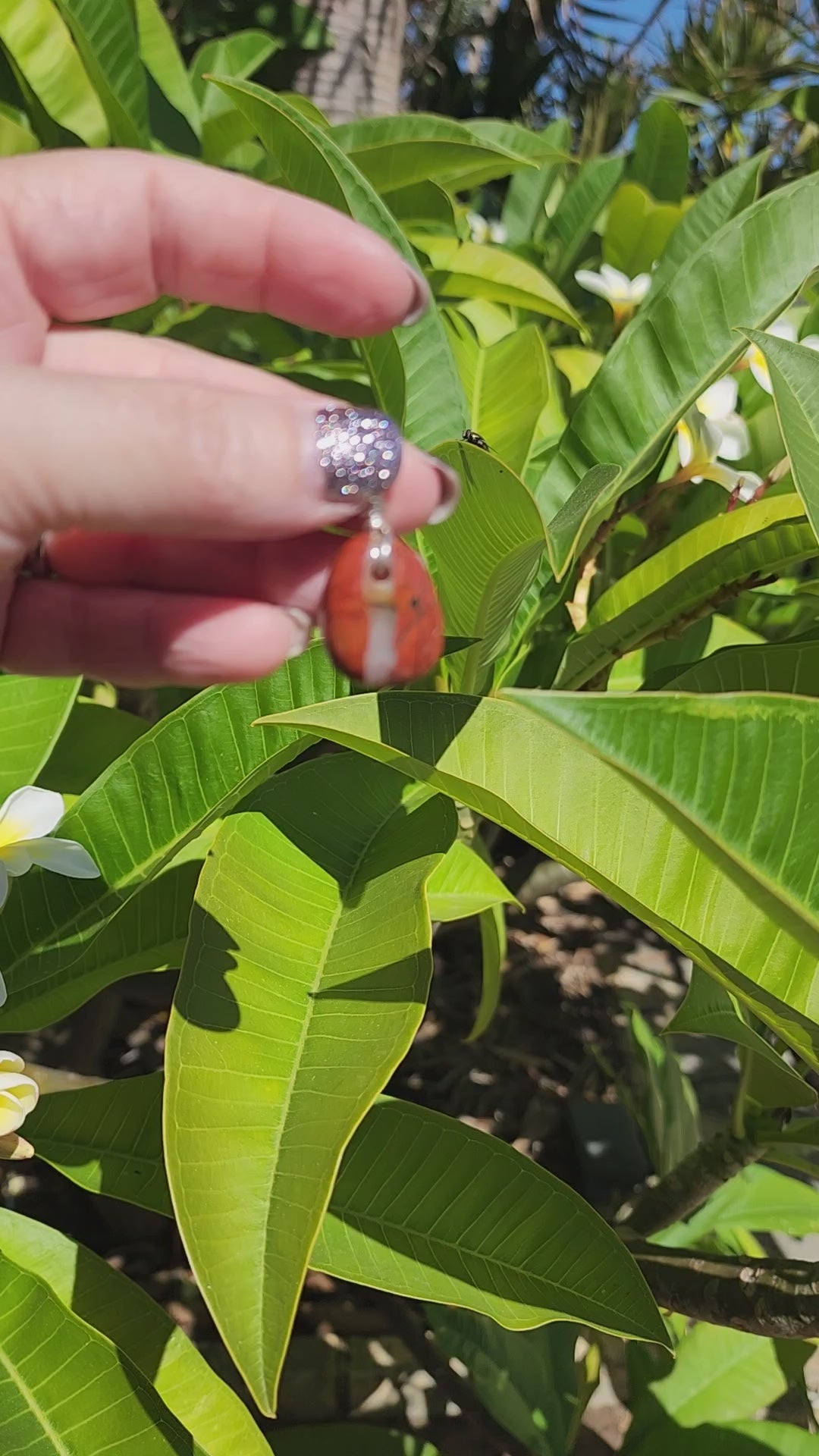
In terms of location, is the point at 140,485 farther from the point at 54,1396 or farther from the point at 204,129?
the point at 204,129

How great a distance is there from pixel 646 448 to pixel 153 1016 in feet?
4.58

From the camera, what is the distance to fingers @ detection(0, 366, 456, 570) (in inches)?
19.8

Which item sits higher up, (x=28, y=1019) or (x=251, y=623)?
(x=251, y=623)

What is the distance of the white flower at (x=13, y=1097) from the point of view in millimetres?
720

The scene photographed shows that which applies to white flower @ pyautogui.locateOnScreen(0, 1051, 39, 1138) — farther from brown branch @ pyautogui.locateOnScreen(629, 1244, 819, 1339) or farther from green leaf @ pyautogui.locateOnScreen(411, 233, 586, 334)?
green leaf @ pyautogui.locateOnScreen(411, 233, 586, 334)

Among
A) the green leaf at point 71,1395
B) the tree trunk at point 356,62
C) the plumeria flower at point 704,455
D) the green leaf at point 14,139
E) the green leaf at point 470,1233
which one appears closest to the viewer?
the green leaf at point 71,1395

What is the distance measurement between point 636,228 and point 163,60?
0.75 meters

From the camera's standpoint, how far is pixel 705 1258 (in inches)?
39.5

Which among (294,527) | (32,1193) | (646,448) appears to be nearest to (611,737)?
(294,527)

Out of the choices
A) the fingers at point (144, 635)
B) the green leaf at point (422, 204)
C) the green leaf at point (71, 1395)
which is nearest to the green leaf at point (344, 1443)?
the green leaf at point (71, 1395)

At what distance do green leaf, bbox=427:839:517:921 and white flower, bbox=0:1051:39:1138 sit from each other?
0.33 m

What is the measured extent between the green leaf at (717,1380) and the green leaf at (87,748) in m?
0.88

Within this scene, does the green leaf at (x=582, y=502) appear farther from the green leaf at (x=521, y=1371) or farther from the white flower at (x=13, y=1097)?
the green leaf at (x=521, y=1371)

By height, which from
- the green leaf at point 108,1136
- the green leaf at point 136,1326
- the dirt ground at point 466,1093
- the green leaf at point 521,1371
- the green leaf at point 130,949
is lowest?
the dirt ground at point 466,1093
